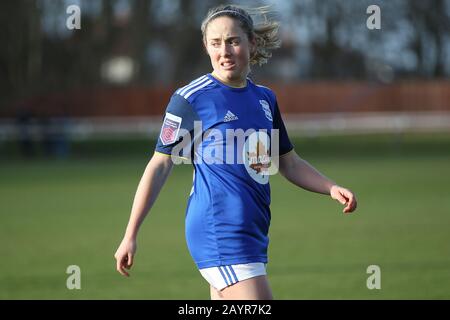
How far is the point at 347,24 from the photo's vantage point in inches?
2258

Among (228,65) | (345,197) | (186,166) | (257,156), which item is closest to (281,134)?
(257,156)

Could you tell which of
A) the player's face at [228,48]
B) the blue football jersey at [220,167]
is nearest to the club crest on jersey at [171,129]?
the blue football jersey at [220,167]

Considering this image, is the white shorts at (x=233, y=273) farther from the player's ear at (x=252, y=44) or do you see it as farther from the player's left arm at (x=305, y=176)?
the player's ear at (x=252, y=44)

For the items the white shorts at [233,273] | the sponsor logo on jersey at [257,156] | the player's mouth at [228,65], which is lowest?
the white shorts at [233,273]

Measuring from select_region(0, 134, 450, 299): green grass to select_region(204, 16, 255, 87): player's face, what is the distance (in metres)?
4.29

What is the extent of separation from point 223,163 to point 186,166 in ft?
85.9

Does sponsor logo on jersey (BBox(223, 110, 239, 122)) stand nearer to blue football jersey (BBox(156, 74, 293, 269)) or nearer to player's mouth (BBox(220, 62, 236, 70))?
blue football jersey (BBox(156, 74, 293, 269))

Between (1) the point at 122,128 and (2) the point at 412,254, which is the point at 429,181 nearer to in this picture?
(2) the point at 412,254

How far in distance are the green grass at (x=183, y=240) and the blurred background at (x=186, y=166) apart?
0.04 metres

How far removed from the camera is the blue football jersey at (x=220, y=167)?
16.5 feet

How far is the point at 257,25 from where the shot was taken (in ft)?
17.7

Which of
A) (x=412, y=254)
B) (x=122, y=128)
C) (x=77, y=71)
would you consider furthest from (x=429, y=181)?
(x=77, y=71)

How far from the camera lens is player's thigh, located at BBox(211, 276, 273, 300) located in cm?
489

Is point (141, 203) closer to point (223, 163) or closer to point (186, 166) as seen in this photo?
point (223, 163)
